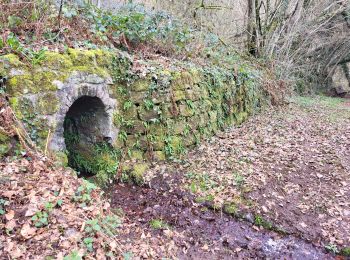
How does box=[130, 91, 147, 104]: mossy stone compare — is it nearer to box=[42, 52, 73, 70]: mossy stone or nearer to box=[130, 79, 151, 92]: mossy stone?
box=[130, 79, 151, 92]: mossy stone

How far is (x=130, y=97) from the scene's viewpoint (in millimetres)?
5949

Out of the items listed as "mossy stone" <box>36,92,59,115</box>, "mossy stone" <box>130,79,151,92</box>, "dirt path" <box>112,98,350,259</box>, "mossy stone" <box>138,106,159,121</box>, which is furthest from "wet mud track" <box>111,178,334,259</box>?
"mossy stone" <box>130,79,151,92</box>

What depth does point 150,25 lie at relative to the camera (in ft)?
24.3

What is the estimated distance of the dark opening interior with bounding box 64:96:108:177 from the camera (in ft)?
18.7

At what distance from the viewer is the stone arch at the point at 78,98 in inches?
187

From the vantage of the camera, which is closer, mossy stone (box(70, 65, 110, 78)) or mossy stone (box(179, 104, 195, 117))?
mossy stone (box(70, 65, 110, 78))

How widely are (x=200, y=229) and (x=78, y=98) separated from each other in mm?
2994

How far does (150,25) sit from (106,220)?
532 cm

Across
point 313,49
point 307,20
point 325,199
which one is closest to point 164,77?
point 325,199

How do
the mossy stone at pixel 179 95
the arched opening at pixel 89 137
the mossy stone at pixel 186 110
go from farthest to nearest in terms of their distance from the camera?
the mossy stone at pixel 186 110 → the mossy stone at pixel 179 95 → the arched opening at pixel 89 137

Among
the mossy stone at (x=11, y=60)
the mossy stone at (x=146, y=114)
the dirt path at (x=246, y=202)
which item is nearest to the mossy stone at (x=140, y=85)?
the mossy stone at (x=146, y=114)

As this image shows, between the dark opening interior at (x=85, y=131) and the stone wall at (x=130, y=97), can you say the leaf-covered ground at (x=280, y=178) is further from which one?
the dark opening interior at (x=85, y=131)

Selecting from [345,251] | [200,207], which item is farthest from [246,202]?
[345,251]

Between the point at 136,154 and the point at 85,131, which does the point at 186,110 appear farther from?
the point at 85,131
